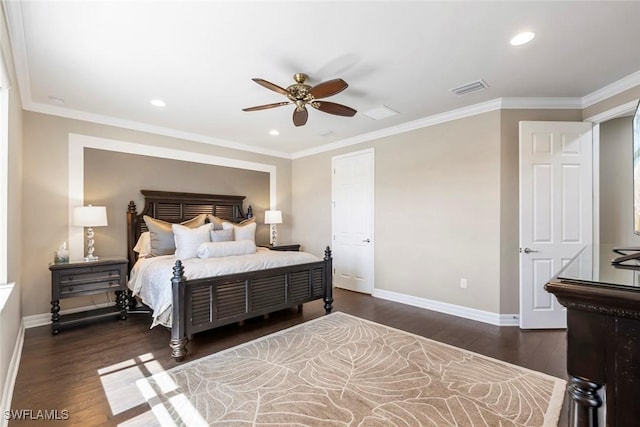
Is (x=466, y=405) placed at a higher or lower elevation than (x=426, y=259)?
lower

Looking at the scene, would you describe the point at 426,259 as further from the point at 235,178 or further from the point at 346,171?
the point at 235,178

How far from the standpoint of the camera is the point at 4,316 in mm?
1926

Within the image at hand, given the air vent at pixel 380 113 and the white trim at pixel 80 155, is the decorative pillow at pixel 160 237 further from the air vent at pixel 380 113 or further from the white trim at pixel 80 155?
the air vent at pixel 380 113

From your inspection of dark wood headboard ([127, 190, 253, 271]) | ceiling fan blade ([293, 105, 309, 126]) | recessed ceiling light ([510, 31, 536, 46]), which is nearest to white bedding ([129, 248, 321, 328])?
dark wood headboard ([127, 190, 253, 271])

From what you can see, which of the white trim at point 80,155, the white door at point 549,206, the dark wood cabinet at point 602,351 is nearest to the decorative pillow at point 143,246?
the white trim at point 80,155

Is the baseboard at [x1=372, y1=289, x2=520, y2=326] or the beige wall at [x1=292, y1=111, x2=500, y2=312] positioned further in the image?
the beige wall at [x1=292, y1=111, x2=500, y2=312]

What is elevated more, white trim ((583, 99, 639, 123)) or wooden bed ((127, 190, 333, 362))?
white trim ((583, 99, 639, 123))

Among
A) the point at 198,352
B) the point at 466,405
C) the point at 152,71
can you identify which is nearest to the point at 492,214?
the point at 466,405

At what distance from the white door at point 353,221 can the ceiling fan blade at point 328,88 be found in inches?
89.6

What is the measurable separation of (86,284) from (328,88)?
3.42 metres

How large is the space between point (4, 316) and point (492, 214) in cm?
447

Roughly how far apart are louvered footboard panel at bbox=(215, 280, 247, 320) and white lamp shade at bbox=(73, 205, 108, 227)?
1.85m

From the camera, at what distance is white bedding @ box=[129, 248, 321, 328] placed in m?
2.78

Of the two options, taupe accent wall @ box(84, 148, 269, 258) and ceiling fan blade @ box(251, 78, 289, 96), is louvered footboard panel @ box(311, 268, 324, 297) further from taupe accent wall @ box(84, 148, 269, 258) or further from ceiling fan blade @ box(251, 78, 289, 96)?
taupe accent wall @ box(84, 148, 269, 258)
